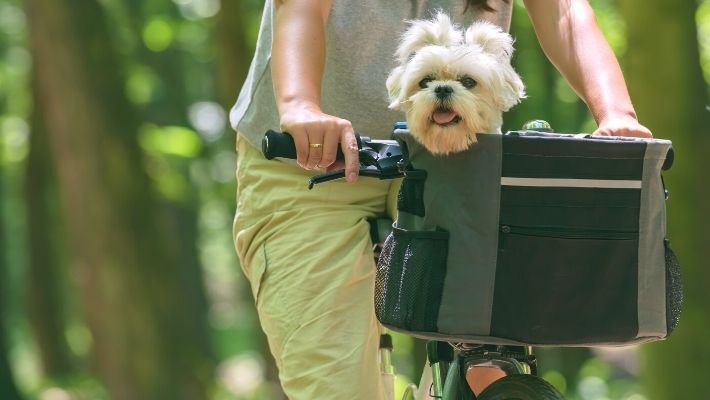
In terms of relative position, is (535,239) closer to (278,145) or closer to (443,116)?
(443,116)

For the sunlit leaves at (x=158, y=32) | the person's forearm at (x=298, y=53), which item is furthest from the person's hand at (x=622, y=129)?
the sunlit leaves at (x=158, y=32)

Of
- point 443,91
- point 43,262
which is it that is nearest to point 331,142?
point 443,91

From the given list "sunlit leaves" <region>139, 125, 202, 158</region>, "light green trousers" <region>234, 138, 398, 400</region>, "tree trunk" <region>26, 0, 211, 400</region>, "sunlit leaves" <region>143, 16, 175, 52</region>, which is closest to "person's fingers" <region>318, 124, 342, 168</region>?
"light green trousers" <region>234, 138, 398, 400</region>

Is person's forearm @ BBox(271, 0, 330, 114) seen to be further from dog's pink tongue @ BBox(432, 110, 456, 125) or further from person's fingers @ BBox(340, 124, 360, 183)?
dog's pink tongue @ BBox(432, 110, 456, 125)

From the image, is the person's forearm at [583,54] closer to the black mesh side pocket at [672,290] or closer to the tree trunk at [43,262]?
the black mesh side pocket at [672,290]

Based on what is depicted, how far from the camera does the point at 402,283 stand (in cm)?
297

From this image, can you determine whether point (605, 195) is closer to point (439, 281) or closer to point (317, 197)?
point (439, 281)

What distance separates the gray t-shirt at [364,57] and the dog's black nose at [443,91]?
2.76 ft

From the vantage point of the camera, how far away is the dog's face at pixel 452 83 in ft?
9.18

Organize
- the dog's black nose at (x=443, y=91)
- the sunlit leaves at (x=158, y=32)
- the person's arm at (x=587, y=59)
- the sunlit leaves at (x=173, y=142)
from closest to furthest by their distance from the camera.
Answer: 1. the dog's black nose at (x=443, y=91)
2. the person's arm at (x=587, y=59)
3. the sunlit leaves at (x=173, y=142)
4. the sunlit leaves at (x=158, y=32)

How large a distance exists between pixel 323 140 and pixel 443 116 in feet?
1.07

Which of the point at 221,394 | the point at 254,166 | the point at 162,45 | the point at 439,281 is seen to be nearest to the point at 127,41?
the point at 162,45

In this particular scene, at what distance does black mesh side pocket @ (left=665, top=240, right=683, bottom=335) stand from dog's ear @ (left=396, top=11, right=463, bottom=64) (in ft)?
2.36

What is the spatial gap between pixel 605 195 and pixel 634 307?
27cm
